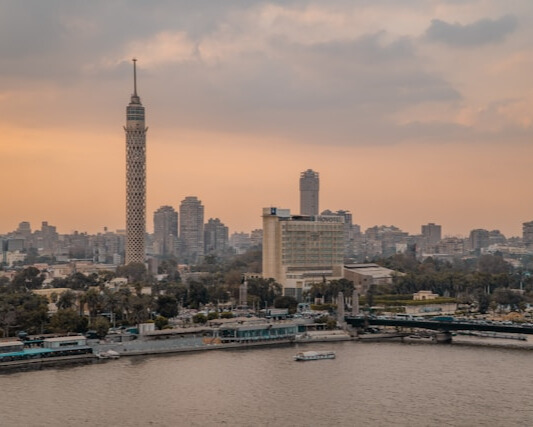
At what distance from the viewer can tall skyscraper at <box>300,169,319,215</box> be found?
87438 mm

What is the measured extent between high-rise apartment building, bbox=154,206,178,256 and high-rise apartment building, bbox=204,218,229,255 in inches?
146

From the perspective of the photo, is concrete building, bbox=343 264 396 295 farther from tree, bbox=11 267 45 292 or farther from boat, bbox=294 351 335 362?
boat, bbox=294 351 335 362

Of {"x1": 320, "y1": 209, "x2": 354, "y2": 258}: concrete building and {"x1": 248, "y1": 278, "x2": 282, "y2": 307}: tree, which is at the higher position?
{"x1": 320, "y1": 209, "x2": 354, "y2": 258}: concrete building

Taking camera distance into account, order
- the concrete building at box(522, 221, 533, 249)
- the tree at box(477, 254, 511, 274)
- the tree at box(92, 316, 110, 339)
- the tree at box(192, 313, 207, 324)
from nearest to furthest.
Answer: the tree at box(92, 316, 110, 339) < the tree at box(192, 313, 207, 324) < the tree at box(477, 254, 511, 274) < the concrete building at box(522, 221, 533, 249)

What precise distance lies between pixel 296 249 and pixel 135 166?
1716 cm

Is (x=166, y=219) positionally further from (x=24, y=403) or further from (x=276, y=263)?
(x=24, y=403)

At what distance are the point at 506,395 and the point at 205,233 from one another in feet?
252

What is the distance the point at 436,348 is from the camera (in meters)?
25.2

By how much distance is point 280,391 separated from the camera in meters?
18.1

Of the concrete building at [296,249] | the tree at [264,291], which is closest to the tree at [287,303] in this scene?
the tree at [264,291]

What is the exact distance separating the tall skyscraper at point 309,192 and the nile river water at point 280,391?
6371cm

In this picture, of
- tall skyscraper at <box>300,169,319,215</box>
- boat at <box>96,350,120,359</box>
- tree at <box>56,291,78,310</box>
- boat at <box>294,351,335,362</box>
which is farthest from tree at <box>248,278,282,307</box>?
tall skyscraper at <box>300,169,319,215</box>

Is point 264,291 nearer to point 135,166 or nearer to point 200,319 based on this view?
point 200,319

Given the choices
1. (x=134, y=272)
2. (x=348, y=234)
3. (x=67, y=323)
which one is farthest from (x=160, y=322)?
(x=348, y=234)
